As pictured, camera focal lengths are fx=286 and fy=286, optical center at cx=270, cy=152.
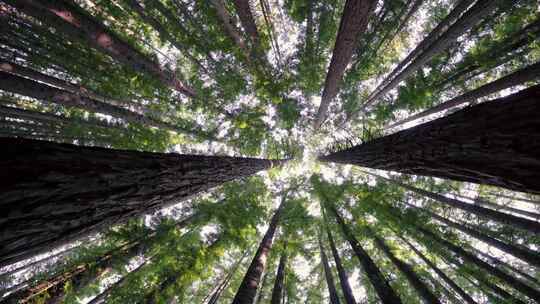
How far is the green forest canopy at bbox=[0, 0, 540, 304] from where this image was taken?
2480mm

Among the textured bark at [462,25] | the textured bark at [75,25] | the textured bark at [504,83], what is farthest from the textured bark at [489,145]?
the textured bark at [75,25]

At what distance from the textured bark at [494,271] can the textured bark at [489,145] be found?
30.7 feet

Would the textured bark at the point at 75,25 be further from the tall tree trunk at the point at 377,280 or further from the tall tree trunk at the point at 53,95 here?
the tall tree trunk at the point at 377,280

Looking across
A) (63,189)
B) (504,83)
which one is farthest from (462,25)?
(63,189)

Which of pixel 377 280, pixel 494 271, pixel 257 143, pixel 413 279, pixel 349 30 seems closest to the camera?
pixel 377 280

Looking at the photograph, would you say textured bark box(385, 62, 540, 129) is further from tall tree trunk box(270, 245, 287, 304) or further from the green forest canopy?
tall tree trunk box(270, 245, 287, 304)

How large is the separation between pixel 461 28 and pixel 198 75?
10.6 metres

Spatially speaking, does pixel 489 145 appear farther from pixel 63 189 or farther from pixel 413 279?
pixel 413 279

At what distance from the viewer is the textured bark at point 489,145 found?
2.07 meters

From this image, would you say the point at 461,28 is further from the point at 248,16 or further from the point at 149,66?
the point at 149,66

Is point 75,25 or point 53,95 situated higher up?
point 75,25

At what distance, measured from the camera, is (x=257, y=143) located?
16.0m

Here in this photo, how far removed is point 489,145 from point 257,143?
45.4ft

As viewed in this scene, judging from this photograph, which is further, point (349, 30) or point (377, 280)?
point (349, 30)
